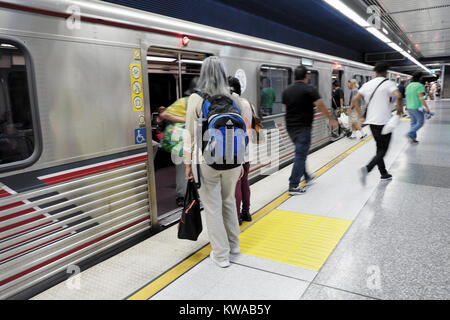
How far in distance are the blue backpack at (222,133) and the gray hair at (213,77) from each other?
0.06 m

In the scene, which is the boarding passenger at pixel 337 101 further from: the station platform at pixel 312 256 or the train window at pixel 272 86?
the station platform at pixel 312 256

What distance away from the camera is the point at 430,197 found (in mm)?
4105

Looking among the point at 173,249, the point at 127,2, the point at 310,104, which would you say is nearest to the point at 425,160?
the point at 310,104

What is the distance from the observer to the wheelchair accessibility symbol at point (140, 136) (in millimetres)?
3158

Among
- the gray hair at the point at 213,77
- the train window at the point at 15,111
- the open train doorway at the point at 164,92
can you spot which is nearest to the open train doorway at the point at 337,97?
the open train doorway at the point at 164,92

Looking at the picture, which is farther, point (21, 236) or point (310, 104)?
point (310, 104)

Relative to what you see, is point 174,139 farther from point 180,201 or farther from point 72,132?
point 72,132

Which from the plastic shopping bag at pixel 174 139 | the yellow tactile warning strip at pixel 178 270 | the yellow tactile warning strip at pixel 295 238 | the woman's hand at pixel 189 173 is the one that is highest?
the plastic shopping bag at pixel 174 139

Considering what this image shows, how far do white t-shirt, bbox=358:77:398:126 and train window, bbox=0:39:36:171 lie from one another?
3.99 meters

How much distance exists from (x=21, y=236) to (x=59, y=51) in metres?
1.35

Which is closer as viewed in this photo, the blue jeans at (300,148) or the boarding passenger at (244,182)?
the boarding passenger at (244,182)

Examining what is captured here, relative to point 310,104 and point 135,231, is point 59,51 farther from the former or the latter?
point 310,104

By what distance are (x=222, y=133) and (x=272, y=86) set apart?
349cm
